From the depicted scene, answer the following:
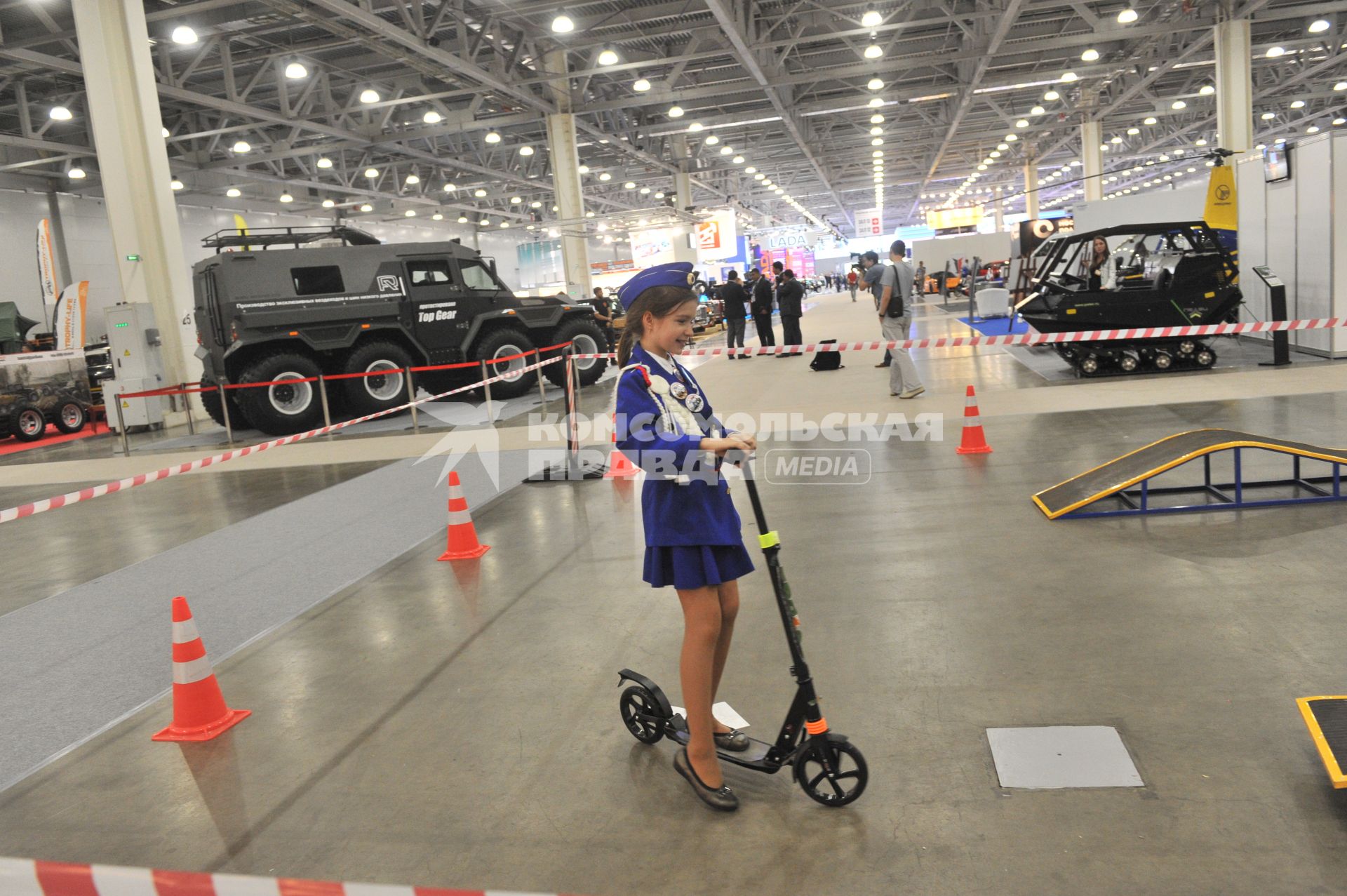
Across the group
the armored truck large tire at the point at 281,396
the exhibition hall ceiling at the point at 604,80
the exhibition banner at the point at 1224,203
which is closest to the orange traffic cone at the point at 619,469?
the armored truck large tire at the point at 281,396

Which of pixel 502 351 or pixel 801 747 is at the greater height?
pixel 502 351

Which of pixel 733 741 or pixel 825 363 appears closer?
pixel 733 741

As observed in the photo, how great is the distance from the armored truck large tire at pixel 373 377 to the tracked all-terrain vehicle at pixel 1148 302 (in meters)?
8.92

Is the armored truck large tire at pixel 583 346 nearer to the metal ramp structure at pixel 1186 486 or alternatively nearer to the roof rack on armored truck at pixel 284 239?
the roof rack on armored truck at pixel 284 239

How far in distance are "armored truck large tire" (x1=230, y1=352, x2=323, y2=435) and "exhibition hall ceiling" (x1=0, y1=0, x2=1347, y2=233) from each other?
19.1 ft

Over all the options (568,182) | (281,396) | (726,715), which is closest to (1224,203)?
(726,715)

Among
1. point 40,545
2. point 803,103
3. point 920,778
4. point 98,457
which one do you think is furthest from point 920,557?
point 803,103

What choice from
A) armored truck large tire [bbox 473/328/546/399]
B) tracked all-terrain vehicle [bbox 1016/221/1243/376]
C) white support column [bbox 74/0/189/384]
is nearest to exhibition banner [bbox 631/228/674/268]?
armored truck large tire [bbox 473/328/546/399]

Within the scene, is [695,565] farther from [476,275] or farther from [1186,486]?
[476,275]

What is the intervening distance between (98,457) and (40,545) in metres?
5.79

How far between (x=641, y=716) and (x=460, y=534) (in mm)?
3156

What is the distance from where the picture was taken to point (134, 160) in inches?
572

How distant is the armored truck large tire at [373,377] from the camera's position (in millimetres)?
13414

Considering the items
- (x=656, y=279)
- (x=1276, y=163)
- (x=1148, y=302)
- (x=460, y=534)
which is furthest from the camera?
(x=1276, y=163)
